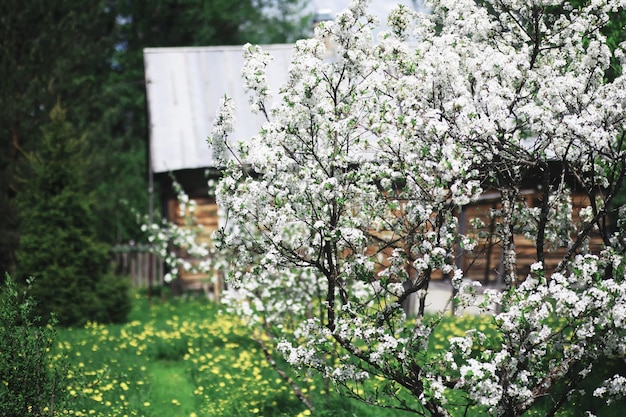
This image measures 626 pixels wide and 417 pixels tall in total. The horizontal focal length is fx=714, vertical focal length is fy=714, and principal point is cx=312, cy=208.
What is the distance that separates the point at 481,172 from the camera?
6.10 metres

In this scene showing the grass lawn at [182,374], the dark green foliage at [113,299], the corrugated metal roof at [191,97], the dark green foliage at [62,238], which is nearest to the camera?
the grass lawn at [182,374]

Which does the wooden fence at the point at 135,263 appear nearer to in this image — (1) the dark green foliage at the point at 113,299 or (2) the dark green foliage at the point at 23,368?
(1) the dark green foliage at the point at 113,299

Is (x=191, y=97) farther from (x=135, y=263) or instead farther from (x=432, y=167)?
(x=432, y=167)

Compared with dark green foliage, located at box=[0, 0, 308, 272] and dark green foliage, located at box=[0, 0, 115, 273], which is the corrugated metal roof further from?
dark green foliage, located at box=[0, 0, 115, 273]

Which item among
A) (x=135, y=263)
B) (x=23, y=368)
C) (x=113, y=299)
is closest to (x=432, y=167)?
(x=23, y=368)

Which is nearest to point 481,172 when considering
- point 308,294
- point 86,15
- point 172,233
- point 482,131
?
point 482,131

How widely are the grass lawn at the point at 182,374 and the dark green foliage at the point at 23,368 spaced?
33cm

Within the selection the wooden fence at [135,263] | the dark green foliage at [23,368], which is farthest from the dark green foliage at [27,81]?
the dark green foliage at [23,368]

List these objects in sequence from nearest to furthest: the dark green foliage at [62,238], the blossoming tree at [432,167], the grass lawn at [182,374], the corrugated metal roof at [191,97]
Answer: the blossoming tree at [432,167], the grass lawn at [182,374], the dark green foliage at [62,238], the corrugated metal roof at [191,97]

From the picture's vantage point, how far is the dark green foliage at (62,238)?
1232 cm

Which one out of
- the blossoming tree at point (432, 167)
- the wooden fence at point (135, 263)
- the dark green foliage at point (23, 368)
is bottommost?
the wooden fence at point (135, 263)

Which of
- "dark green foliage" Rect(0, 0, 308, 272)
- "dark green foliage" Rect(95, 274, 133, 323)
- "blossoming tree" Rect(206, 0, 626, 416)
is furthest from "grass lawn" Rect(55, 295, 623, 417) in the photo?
"dark green foliage" Rect(0, 0, 308, 272)

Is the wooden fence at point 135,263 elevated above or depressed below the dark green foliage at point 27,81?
below

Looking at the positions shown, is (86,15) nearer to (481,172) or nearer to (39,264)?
(39,264)
